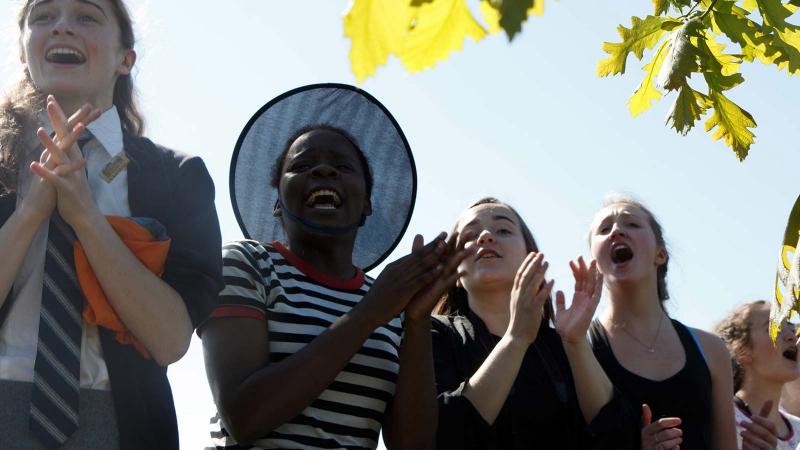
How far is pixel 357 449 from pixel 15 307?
106 cm

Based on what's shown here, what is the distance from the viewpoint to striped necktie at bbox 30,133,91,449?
299 centimetres

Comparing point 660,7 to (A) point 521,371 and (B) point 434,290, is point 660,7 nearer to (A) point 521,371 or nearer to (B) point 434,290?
(B) point 434,290

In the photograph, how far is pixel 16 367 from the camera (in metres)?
3.05

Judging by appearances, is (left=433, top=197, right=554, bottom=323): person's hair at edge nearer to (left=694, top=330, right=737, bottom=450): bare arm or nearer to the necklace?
the necklace

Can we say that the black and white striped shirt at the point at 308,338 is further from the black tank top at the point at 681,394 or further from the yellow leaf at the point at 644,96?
the black tank top at the point at 681,394

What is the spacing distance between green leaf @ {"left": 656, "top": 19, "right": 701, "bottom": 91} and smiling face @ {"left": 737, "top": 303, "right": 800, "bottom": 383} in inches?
133

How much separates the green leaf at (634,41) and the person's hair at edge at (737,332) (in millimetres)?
3287

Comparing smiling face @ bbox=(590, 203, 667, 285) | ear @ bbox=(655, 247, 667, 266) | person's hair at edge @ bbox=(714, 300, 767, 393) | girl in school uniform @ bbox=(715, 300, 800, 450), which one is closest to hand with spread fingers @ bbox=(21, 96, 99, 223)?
smiling face @ bbox=(590, 203, 667, 285)

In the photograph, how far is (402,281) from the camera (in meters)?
3.50

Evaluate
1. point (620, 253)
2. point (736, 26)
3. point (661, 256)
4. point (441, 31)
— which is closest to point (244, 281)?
point (736, 26)

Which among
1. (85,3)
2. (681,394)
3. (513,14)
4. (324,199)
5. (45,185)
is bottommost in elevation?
(513,14)

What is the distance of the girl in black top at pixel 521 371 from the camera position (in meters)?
4.06

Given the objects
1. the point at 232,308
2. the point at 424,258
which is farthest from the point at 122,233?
the point at 424,258

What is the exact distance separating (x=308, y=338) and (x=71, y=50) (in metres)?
1.13
